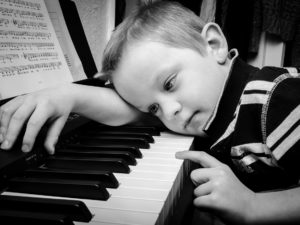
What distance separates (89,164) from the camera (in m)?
0.66

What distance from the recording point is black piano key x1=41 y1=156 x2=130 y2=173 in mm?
661

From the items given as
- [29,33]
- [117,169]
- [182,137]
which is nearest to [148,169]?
[117,169]

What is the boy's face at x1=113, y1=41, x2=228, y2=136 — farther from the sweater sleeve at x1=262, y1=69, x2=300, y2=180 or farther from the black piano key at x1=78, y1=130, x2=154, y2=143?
the sweater sleeve at x1=262, y1=69, x2=300, y2=180

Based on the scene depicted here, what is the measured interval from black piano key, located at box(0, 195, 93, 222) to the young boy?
0.49ft

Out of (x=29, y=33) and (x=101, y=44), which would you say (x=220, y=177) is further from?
(x=101, y=44)

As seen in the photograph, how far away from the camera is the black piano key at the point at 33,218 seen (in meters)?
0.44

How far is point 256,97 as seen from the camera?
814 millimetres

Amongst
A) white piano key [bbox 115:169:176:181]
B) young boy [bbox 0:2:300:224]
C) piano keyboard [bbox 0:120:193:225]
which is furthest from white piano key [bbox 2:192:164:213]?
young boy [bbox 0:2:300:224]

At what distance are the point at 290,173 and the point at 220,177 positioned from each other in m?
0.21

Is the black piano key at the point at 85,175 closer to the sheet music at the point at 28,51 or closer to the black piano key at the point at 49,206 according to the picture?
the black piano key at the point at 49,206

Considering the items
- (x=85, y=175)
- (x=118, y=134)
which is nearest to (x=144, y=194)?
(x=85, y=175)

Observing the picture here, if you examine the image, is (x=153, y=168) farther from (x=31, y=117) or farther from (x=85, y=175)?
(x=31, y=117)

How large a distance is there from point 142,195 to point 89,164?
0.17 metres

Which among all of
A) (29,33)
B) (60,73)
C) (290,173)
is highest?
(29,33)
